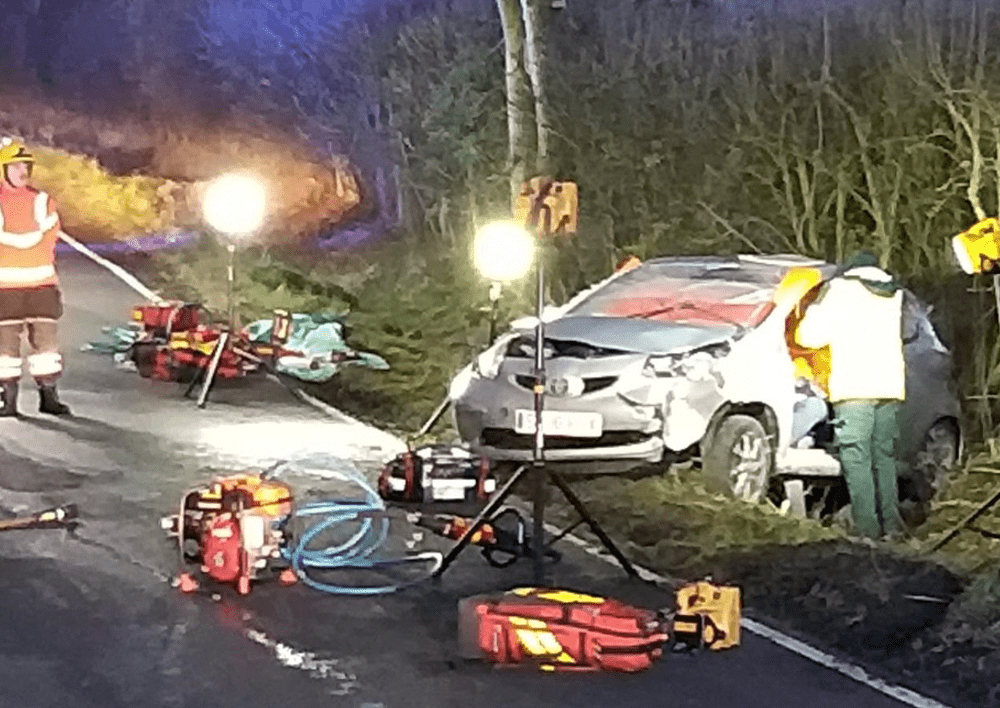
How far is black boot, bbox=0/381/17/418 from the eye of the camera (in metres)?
6.25

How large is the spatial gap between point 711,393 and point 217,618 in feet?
6.33

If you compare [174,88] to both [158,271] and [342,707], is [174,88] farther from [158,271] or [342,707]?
[342,707]

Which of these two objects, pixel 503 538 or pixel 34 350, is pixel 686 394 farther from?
pixel 34 350

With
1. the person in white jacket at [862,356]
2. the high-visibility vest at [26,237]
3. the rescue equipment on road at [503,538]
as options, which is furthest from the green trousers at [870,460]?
the high-visibility vest at [26,237]

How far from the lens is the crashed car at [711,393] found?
5531mm

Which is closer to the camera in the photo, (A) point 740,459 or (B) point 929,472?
(A) point 740,459

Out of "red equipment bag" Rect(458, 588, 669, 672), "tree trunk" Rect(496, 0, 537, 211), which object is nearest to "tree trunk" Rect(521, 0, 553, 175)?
"tree trunk" Rect(496, 0, 537, 211)

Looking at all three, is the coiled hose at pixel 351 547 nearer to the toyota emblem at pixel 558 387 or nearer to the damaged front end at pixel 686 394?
the toyota emblem at pixel 558 387

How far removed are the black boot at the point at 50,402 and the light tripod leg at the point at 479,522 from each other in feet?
6.88

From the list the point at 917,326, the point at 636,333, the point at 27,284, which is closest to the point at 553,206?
the point at 636,333

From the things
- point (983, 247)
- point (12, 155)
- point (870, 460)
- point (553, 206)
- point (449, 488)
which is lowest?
point (449, 488)

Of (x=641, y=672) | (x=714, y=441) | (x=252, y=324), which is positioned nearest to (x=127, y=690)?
(x=641, y=672)

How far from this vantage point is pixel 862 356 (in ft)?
16.9

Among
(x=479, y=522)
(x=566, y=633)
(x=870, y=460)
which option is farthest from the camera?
(x=870, y=460)
